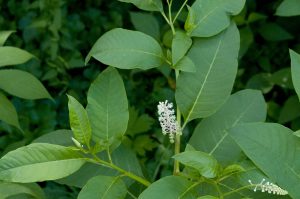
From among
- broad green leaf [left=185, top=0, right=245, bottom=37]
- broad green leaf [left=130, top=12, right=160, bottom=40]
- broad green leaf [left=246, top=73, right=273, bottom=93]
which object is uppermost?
broad green leaf [left=185, top=0, right=245, bottom=37]

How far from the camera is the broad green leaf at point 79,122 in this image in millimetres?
1133

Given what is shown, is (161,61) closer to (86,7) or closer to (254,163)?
(254,163)

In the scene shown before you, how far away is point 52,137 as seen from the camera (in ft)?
4.45

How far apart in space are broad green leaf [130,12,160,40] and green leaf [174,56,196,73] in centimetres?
92

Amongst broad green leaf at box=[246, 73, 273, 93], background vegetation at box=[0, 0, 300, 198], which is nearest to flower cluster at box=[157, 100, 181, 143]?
background vegetation at box=[0, 0, 300, 198]

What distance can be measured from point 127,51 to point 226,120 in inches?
12.2

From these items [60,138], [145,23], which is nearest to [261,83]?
[145,23]

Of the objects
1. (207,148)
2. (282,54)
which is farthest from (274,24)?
(207,148)

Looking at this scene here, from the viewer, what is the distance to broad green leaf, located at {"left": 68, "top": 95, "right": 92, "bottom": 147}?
1.13 meters

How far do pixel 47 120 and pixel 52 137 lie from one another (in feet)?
2.92

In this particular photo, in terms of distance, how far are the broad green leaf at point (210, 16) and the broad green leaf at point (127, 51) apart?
0.35 feet

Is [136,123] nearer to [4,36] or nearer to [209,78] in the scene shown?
[4,36]

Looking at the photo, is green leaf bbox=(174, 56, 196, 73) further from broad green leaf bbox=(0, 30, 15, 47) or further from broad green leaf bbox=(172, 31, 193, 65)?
broad green leaf bbox=(0, 30, 15, 47)

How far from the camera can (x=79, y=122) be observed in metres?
1.14
